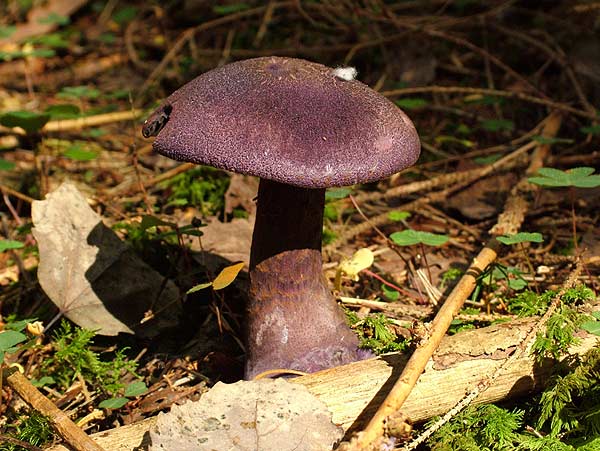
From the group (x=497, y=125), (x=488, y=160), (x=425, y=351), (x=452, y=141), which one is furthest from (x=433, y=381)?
(x=452, y=141)

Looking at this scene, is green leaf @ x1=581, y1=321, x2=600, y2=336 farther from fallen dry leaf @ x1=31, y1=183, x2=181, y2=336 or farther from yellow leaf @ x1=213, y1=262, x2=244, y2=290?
fallen dry leaf @ x1=31, y1=183, x2=181, y2=336

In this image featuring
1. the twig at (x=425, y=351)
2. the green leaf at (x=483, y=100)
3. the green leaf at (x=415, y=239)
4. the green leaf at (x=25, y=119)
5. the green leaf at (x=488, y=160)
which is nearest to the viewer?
the twig at (x=425, y=351)

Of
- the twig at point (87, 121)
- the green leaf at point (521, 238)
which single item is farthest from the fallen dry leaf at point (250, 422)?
the twig at point (87, 121)

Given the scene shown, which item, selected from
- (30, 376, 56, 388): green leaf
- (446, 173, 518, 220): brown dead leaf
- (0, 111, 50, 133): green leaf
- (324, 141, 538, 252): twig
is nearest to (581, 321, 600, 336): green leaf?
(324, 141, 538, 252): twig

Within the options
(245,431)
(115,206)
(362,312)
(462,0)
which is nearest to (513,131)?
(462,0)

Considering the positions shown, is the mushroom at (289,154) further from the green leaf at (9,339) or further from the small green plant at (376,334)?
the green leaf at (9,339)
